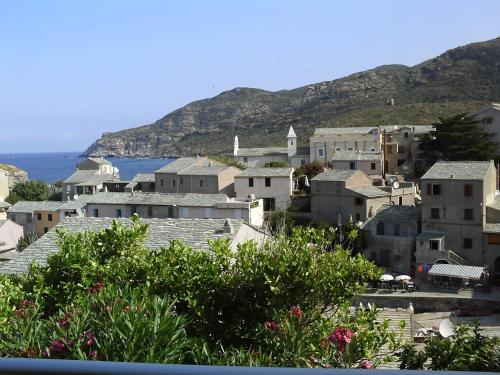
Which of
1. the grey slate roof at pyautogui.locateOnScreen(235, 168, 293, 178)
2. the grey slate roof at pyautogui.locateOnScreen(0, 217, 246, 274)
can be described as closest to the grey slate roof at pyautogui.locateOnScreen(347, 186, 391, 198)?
the grey slate roof at pyautogui.locateOnScreen(235, 168, 293, 178)

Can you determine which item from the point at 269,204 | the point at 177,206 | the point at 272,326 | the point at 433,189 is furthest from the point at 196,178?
the point at 272,326

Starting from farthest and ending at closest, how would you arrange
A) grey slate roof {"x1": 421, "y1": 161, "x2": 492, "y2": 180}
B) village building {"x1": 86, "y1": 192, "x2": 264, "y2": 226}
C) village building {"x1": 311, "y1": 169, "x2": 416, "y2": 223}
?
village building {"x1": 311, "y1": 169, "x2": 416, "y2": 223}, village building {"x1": 86, "y1": 192, "x2": 264, "y2": 226}, grey slate roof {"x1": 421, "y1": 161, "x2": 492, "y2": 180}

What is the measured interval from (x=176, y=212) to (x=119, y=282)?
38.6 metres

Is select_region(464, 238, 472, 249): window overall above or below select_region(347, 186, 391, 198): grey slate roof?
below

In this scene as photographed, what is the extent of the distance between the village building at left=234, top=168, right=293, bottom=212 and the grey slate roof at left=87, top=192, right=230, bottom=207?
21.4 feet

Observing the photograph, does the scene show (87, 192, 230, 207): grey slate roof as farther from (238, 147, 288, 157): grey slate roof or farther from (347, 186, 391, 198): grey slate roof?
(238, 147, 288, 157): grey slate roof

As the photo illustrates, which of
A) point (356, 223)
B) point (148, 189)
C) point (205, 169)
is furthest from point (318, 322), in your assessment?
point (148, 189)

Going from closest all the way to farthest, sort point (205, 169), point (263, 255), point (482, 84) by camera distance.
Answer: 1. point (263, 255)
2. point (205, 169)
3. point (482, 84)

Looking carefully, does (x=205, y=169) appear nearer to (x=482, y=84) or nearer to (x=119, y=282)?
(x=119, y=282)

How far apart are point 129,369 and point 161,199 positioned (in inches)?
2003

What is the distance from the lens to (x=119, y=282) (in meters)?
12.6

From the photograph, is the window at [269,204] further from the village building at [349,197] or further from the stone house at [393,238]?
the stone house at [393,238]

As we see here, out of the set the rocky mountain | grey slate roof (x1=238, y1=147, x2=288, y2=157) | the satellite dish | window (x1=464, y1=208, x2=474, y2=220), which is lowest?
the satellite dish

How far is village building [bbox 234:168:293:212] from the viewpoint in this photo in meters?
57.0
